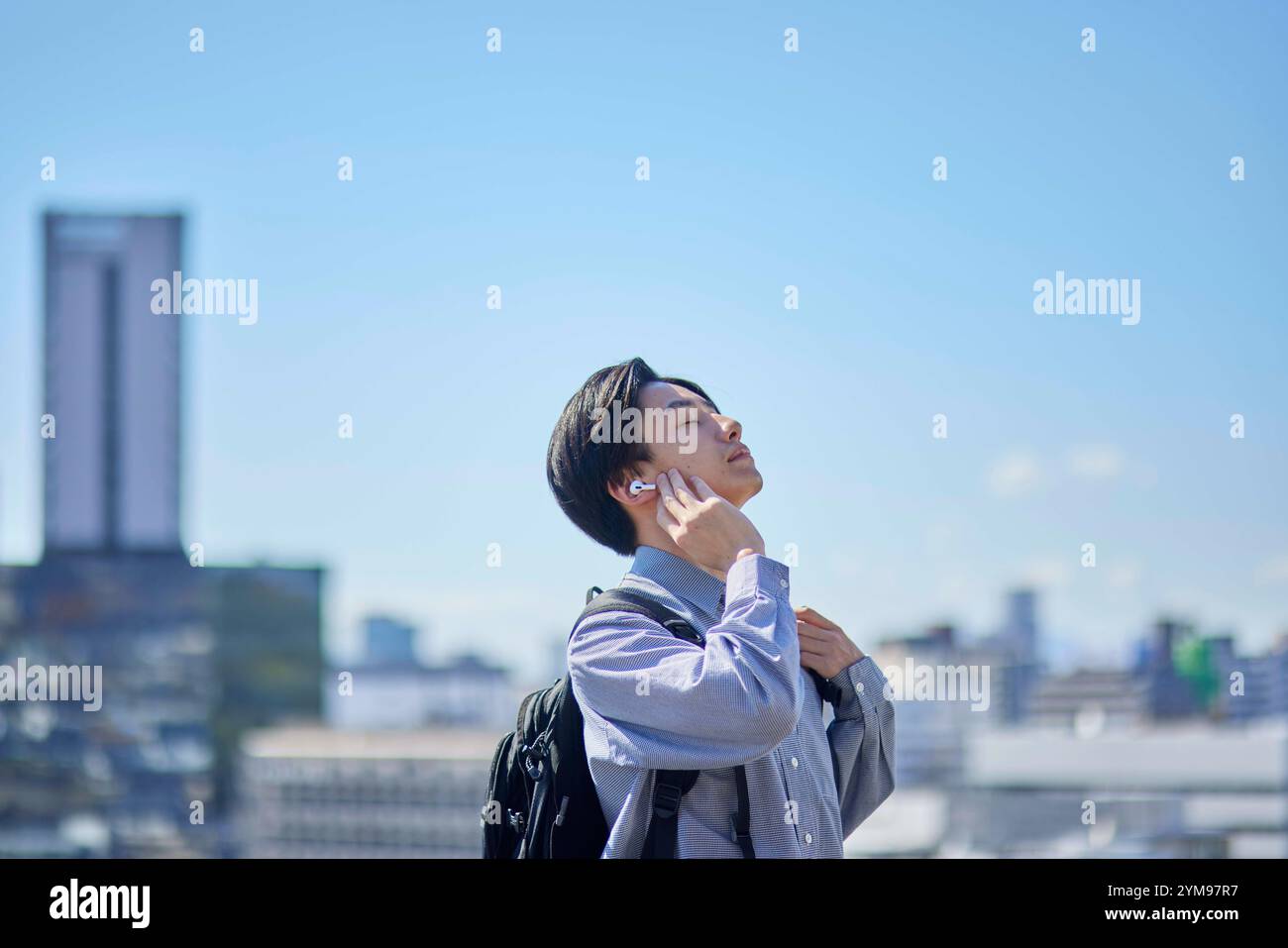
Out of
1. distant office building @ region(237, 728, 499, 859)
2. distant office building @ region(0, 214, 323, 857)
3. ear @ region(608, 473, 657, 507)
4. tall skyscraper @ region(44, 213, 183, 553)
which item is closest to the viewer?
ear @ region(608, 473, 657, 507)

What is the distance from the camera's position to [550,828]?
2326mm

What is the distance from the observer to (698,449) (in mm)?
2537

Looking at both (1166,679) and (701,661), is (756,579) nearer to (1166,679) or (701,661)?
(701,661)

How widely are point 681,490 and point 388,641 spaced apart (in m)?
131

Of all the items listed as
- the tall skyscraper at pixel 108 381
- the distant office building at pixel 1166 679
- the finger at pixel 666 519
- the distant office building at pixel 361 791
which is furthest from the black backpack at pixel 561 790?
the distant office building at pixel 1166 679

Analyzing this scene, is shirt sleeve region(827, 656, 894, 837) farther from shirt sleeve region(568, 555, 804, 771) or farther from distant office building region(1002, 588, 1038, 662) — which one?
distant office building region(1002, 588, 1038, 662)

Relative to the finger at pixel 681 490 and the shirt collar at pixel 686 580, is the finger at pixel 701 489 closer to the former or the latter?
the finger at pixel 681 490

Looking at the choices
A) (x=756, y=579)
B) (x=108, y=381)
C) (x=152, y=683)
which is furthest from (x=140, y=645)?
(x=756, y=579)

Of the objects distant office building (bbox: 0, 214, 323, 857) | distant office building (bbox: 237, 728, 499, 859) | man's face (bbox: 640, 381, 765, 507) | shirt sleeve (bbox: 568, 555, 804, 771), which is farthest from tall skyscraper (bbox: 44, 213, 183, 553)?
shirt sleeve (bbox: 568, 555, 804, 771)

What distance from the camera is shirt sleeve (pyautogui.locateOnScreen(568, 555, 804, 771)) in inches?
86.1

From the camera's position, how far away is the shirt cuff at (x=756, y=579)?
2.29m

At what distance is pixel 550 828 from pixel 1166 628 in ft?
396

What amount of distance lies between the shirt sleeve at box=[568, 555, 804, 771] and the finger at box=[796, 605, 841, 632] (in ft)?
1.07
